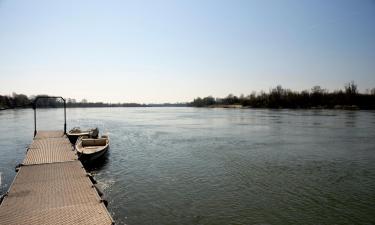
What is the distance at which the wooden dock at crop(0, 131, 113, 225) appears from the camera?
37.3 ft

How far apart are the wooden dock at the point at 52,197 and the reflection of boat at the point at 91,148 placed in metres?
5.23

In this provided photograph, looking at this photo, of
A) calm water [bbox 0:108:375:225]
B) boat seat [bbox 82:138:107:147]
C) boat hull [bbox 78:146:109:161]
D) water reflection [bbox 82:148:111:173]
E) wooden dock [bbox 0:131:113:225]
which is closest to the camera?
wooden dock [bbox 0:131:113:225]

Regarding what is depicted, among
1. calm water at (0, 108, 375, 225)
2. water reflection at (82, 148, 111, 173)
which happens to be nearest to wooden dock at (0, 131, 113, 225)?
calm water at (0, 108, 375, 225)

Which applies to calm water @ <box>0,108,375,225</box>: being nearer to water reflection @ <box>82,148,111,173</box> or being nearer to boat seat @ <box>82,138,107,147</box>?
water reflection @ <box>82,148,111,173</box>

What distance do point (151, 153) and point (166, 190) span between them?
14.4m

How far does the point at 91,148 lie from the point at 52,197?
18.0 m

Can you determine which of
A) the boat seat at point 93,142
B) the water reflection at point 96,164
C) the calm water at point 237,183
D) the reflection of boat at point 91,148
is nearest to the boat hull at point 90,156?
the reflection of boat at point 91,148

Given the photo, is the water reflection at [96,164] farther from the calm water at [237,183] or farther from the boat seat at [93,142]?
the boat seat at [93,142]

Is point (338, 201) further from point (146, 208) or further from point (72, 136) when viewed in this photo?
point (72, 136)

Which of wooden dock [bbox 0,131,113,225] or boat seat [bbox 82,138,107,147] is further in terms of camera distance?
boat seat [bbox 82,138,107,147]

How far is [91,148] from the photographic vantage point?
31078 millimetres

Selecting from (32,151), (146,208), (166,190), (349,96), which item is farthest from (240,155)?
(349,96)

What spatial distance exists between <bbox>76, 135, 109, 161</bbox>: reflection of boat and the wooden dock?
5.23m

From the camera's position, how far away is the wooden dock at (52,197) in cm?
1138
